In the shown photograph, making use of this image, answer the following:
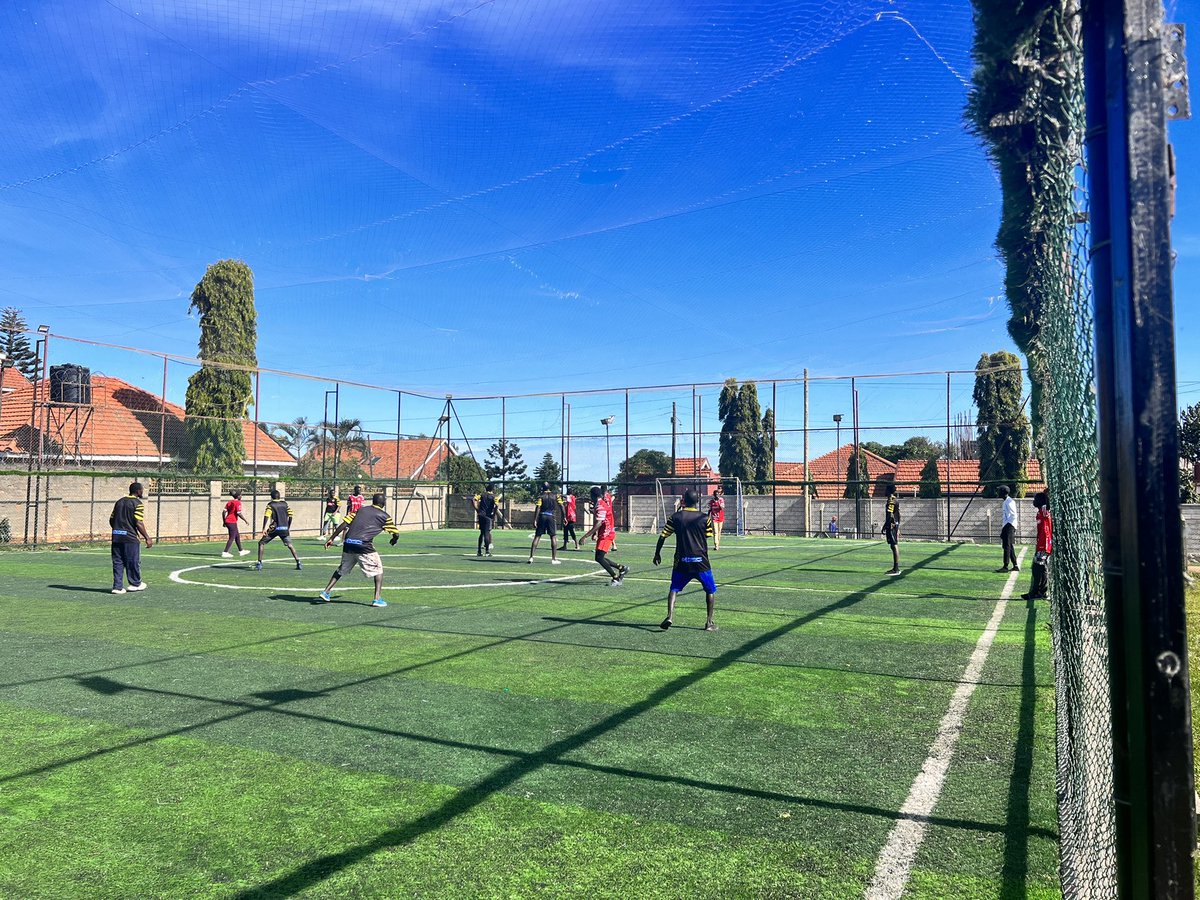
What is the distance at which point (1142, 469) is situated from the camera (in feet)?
5.49

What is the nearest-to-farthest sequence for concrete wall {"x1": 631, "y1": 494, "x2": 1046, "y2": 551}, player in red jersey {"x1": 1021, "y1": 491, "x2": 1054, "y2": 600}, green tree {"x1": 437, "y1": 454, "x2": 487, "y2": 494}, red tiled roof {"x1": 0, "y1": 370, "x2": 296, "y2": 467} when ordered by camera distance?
player in red jersey {"x1": 1021, "y1": 491, "x2": 1054, "y2": 600}
red tiled roof {"x1": 0, "y1": 370, "x2": 296, "y2": 467}
concrete wall {"x1": 631, "y1": 494, "x2": 1046, "y2": 551}
green tree {"x1": 437, "y1": 454, "x2": 487, "y2": 494}

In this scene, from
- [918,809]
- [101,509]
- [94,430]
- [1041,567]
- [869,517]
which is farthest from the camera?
[869,517]

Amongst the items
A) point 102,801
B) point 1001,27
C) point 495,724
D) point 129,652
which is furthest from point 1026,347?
point 129,652

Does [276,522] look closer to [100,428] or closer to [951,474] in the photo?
[100,428]

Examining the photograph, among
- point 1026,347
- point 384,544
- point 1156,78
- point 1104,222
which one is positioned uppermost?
point 1026,347

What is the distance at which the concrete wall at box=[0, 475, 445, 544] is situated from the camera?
934 inches

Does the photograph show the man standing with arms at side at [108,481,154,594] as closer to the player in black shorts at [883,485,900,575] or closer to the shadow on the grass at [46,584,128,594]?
the shadow on the grass at [46,584,128,594]

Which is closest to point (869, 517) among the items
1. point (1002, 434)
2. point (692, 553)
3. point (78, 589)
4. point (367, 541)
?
point (1002, 434)

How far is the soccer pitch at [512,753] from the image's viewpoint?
3.69 m

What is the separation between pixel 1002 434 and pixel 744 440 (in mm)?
14962

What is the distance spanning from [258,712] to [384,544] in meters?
21.0

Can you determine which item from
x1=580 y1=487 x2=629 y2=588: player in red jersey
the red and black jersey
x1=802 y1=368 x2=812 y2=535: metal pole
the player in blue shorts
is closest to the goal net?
x1=802 y1=368 x2=812 y2=535: metal pole

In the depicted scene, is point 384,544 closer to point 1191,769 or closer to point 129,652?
point 129,652

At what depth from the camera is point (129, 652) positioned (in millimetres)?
8562
